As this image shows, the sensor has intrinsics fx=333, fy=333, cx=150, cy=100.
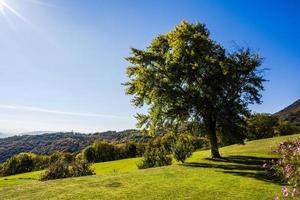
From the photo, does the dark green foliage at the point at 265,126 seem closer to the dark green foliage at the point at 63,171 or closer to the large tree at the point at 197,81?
the large tree at the point at 197,81

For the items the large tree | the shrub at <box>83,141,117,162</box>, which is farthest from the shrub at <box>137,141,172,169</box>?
the shrub at <box>83,141,117,162</box>

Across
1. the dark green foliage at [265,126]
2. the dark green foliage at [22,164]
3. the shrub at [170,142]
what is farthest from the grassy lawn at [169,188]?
the dark green foliage at [22,164]

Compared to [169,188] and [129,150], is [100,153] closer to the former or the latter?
[129,150]

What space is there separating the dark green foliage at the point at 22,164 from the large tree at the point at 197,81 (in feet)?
256

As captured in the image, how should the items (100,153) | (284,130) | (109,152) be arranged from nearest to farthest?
(284,130)
(109,152)
(100,153)

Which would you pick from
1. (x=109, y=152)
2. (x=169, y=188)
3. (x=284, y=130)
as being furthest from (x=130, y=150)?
(x=169, y=188)

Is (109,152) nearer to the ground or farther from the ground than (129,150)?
nearer to the ground

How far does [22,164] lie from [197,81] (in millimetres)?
87833

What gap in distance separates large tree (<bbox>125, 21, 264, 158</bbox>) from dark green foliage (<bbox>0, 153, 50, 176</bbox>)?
256ft

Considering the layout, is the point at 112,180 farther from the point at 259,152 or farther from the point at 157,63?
the point at 259,152

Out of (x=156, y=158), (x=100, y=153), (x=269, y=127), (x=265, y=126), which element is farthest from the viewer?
(x=100, y=153)

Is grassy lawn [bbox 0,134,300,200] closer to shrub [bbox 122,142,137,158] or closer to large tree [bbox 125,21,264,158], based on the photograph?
large tree [bbox 125,21,264,158]

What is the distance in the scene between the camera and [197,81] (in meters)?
32.2

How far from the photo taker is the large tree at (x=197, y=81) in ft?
102
